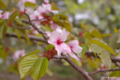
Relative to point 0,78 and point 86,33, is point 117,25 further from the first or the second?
point 0,78

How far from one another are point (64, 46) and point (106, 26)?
2829 mm

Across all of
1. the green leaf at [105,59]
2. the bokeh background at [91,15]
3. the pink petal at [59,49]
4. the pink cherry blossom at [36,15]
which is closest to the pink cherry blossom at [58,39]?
the pink petal at [59,49]

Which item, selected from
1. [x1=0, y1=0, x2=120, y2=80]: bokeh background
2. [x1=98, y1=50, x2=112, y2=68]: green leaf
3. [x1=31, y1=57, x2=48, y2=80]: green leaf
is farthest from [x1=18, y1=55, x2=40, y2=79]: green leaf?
[x1=0, y1=0, x2=120, y2=80]: bokeh background

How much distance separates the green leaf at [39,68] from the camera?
325 mm

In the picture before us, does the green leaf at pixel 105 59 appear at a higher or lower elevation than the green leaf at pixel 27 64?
higher

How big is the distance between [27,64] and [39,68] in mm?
37

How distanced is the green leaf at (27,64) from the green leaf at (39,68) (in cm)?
1

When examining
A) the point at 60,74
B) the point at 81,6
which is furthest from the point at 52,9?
the point at 60,74

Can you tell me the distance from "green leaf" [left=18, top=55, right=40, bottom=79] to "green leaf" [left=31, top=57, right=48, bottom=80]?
0.01 m

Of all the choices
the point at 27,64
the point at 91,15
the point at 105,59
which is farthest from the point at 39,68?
the point at 91,15

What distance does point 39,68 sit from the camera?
1.11ft

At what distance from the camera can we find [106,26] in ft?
9.52

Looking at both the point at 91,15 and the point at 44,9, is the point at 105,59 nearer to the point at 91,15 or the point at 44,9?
the point at 44,9

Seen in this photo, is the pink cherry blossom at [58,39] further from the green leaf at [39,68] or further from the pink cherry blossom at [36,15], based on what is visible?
the pink cherry blossom at [36,15]
